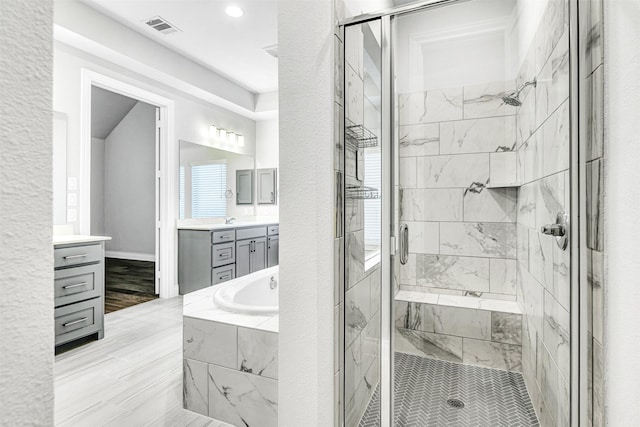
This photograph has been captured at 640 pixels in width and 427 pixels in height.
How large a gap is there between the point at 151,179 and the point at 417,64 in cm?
573

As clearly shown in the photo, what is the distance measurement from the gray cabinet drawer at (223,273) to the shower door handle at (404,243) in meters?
3.03

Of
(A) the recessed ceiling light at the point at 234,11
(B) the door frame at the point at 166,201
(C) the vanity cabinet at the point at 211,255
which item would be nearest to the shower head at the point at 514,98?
(A) the recessed ceiling light at the point at 234,11

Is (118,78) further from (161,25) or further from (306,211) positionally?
(306,211)

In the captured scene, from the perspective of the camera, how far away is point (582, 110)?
43.6 inches

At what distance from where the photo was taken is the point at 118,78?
3492 mm

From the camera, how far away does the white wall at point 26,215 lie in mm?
332

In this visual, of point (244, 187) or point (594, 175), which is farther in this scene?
point (244, 187)

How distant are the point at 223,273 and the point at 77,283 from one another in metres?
1.69

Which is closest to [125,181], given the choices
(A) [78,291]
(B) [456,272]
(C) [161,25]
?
(C) [161,25]

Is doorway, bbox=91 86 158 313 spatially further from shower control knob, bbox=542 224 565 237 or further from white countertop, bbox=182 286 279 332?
shower control knob, bbox=542 224 565 237

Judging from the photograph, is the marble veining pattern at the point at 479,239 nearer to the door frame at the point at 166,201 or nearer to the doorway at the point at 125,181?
the door frame at the point at 166,201

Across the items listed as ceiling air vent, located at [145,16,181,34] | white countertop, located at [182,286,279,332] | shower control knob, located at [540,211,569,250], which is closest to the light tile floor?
white countertop, located at [182,286,279,332]

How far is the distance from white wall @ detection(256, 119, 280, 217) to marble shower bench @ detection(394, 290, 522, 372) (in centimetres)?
415

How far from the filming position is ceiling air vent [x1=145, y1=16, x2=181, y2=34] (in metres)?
3.17
